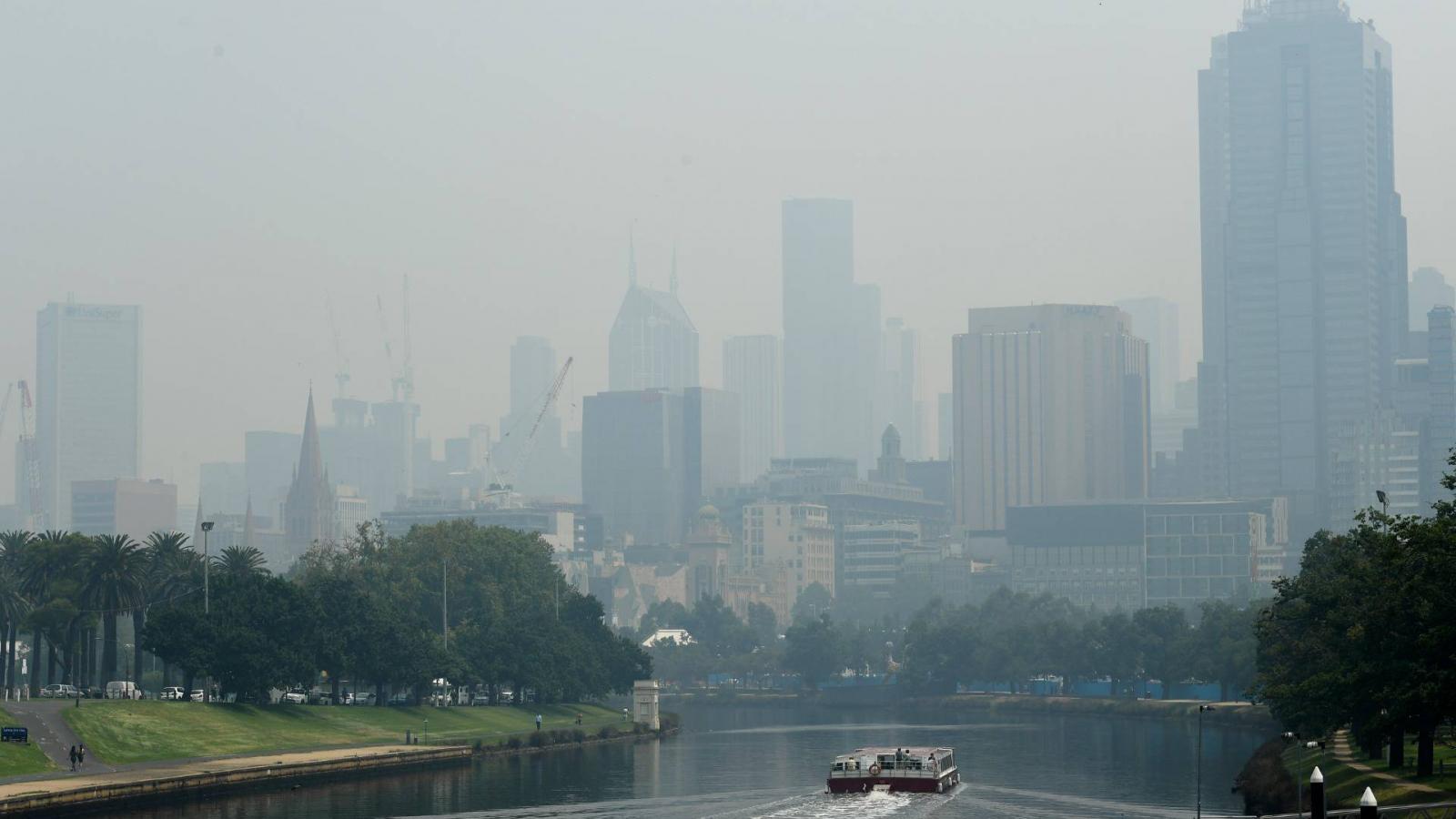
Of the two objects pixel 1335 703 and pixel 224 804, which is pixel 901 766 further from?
pixel 224 804

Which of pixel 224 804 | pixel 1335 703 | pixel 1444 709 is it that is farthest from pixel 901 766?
pixel 1444 709

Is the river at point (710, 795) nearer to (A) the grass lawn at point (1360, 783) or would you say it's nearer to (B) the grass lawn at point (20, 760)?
(A) the grass lawn at point (1360, 783)

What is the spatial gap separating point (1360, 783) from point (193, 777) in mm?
83013

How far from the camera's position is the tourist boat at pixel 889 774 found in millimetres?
156875

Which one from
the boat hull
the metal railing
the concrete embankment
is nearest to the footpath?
the metal railing

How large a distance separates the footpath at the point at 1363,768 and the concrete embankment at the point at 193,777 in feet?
262

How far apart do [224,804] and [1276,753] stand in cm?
8269

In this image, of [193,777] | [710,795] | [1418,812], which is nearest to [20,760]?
[193,777]

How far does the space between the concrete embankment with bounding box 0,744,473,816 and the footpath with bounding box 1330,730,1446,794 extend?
262ft

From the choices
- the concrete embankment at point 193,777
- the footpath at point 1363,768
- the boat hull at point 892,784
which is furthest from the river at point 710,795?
the footpath at point 1363,768

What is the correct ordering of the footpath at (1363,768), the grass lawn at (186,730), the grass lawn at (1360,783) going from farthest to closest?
the grass lawn at (186,730), the footpath at (1363,768), the grass lawn at (1360,783)

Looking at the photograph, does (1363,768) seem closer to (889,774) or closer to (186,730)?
(889,774)

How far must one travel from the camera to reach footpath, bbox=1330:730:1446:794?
114500mm

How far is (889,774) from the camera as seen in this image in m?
159
